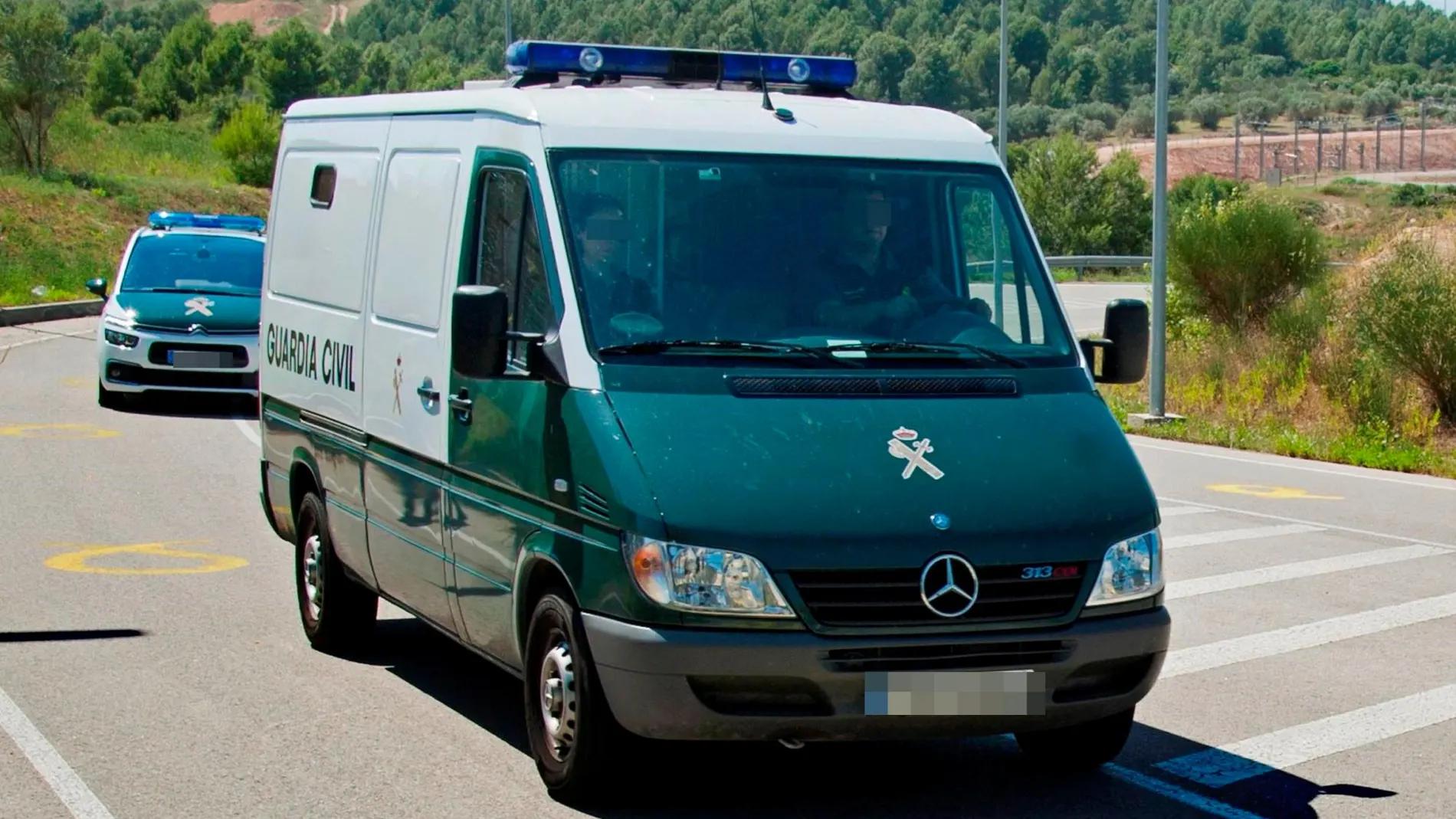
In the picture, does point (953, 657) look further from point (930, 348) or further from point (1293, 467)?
point (1293, 467)

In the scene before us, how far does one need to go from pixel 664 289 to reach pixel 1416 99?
151 m

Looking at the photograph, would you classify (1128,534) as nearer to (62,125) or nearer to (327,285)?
(327,285)

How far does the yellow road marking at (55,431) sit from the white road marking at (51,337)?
10061 millimetres

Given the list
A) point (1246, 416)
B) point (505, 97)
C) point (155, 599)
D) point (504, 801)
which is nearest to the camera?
point (504, 801)

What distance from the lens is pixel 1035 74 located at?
483ft

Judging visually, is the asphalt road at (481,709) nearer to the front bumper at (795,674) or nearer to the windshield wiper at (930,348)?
the front bumper at (795,674)

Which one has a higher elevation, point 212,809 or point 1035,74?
point 1035,74

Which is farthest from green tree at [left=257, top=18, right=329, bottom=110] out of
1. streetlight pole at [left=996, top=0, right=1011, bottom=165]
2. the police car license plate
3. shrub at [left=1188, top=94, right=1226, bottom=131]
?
the police car license plate

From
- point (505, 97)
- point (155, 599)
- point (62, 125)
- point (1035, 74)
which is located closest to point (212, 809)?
point (505, 97)

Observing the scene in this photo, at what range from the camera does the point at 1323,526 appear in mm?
13266

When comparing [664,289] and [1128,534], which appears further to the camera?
[664,289]

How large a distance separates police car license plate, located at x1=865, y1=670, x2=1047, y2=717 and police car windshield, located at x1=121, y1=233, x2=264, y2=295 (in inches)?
573

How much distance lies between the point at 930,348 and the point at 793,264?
54 centimetres

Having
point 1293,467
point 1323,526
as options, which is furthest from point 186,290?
point 1323,526
